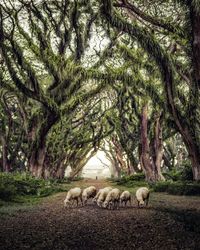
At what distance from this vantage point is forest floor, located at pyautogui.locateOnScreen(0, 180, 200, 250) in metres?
6.29

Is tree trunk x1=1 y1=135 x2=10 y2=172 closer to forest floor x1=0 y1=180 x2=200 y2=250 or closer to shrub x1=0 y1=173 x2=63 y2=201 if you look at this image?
shrub x1=0 y1=173 x2=63 y2=201

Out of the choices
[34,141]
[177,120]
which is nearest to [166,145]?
[34,141]

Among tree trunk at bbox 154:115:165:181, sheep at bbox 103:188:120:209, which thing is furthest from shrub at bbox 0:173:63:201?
tree trunk at bbox 154:115:165:181

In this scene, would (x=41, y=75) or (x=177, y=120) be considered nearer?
(x=177, y=120)

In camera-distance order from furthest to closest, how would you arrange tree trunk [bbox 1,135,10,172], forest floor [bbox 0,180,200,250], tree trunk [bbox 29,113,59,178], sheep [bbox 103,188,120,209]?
tree trunk [bbox 1,135,10,172] < tree trunk [bbox 29,113,59,178] < sheep [bbox 103,188,120,209] < forest floor [bbox 0,180,200,250]

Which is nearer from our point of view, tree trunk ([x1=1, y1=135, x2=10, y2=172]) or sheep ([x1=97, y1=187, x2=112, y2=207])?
sheep ([x1=97, y1=187, x2=112, y2=207])

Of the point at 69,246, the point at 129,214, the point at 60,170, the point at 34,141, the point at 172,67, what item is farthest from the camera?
the point at 60,170

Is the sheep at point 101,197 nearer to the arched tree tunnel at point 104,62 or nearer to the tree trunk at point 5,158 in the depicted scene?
the arched tree tunnel at point 104,62

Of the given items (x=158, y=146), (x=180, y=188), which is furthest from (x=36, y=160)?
(x=180, y=188)

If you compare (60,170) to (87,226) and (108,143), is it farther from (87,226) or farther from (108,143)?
(87,226)

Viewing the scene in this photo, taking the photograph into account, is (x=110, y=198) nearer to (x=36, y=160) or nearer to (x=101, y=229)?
(x=101, y=229)

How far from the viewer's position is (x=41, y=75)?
24516mm

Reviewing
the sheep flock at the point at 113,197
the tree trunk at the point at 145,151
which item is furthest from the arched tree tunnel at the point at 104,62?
the sheep flock at the point at 113,197

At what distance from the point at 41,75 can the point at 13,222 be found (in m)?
17.2
